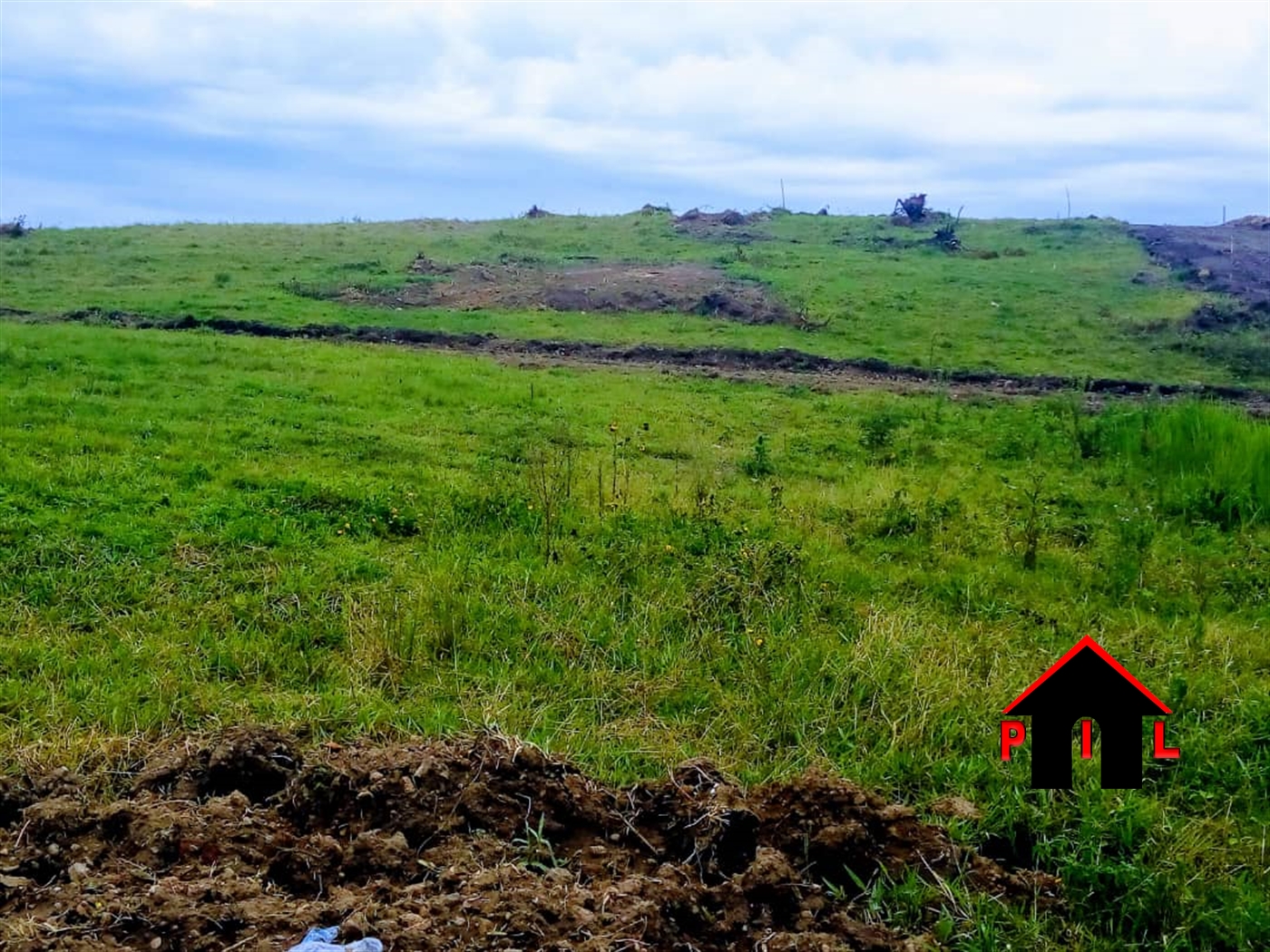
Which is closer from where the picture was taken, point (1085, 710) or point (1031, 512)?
point (1085, 710)

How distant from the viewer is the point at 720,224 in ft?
90.4

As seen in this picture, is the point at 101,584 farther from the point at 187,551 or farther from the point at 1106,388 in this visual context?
the point at 1106,388

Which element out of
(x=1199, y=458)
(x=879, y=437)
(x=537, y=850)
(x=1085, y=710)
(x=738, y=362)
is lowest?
(x=537, y=850)

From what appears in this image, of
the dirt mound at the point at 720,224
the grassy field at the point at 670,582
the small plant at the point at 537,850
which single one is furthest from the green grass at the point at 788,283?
the small plant at the point at 537,850

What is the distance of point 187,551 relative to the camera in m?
5.97

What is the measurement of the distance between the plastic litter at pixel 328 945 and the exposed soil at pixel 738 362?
38.3 feet

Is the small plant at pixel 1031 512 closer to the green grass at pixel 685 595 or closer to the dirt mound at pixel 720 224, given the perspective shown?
the green grass at pixel 685 595

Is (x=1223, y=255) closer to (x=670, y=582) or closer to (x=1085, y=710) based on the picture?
(x=670, y=582)

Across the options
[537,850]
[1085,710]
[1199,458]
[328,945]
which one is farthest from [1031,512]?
[328,945]

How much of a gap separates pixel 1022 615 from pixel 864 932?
3.14 metres

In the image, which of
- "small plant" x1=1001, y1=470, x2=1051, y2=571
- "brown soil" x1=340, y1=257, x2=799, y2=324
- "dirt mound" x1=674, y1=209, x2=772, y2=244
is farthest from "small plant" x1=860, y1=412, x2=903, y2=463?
"dirt mound" x1=674, y1=209, x2=772, y2=244

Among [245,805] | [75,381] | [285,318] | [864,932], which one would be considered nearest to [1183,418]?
[864,932]

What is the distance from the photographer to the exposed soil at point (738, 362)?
45.9ft

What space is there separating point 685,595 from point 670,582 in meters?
0.18
